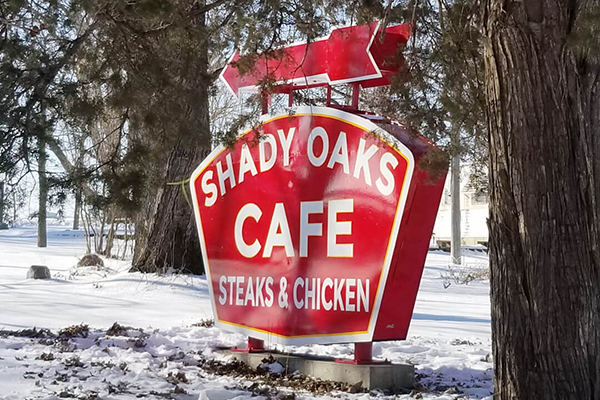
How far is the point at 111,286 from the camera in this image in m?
11.1

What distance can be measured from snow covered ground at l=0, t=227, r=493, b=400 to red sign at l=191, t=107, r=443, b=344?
1.93 ft

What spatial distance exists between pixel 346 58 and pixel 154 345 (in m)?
3.37

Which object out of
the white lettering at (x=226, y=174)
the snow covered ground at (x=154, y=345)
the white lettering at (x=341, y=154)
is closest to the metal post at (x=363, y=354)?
the snow covered ground at (x=154, y=345)

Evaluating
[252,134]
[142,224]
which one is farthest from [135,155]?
[142,224]

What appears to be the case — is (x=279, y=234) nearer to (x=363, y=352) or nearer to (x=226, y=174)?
(x=226, y=174)

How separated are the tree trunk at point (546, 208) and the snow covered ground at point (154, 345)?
168 cm

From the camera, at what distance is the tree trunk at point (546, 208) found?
3.77m

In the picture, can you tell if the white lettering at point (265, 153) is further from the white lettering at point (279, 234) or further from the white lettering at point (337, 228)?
the white lettering at point (337, 228)

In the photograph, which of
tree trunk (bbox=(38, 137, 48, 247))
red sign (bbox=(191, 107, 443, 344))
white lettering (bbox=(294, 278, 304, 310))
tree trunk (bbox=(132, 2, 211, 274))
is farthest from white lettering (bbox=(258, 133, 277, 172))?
tree trunk (bbox=(132, 2, 211, 274))

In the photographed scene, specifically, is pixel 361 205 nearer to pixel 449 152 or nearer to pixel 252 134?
pixel 449 152

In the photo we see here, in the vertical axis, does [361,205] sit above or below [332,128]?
below

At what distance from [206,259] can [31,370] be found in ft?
6.98

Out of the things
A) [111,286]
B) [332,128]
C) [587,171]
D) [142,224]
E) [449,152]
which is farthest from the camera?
[142,224]

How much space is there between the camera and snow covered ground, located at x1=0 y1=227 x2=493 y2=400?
5402 mm
